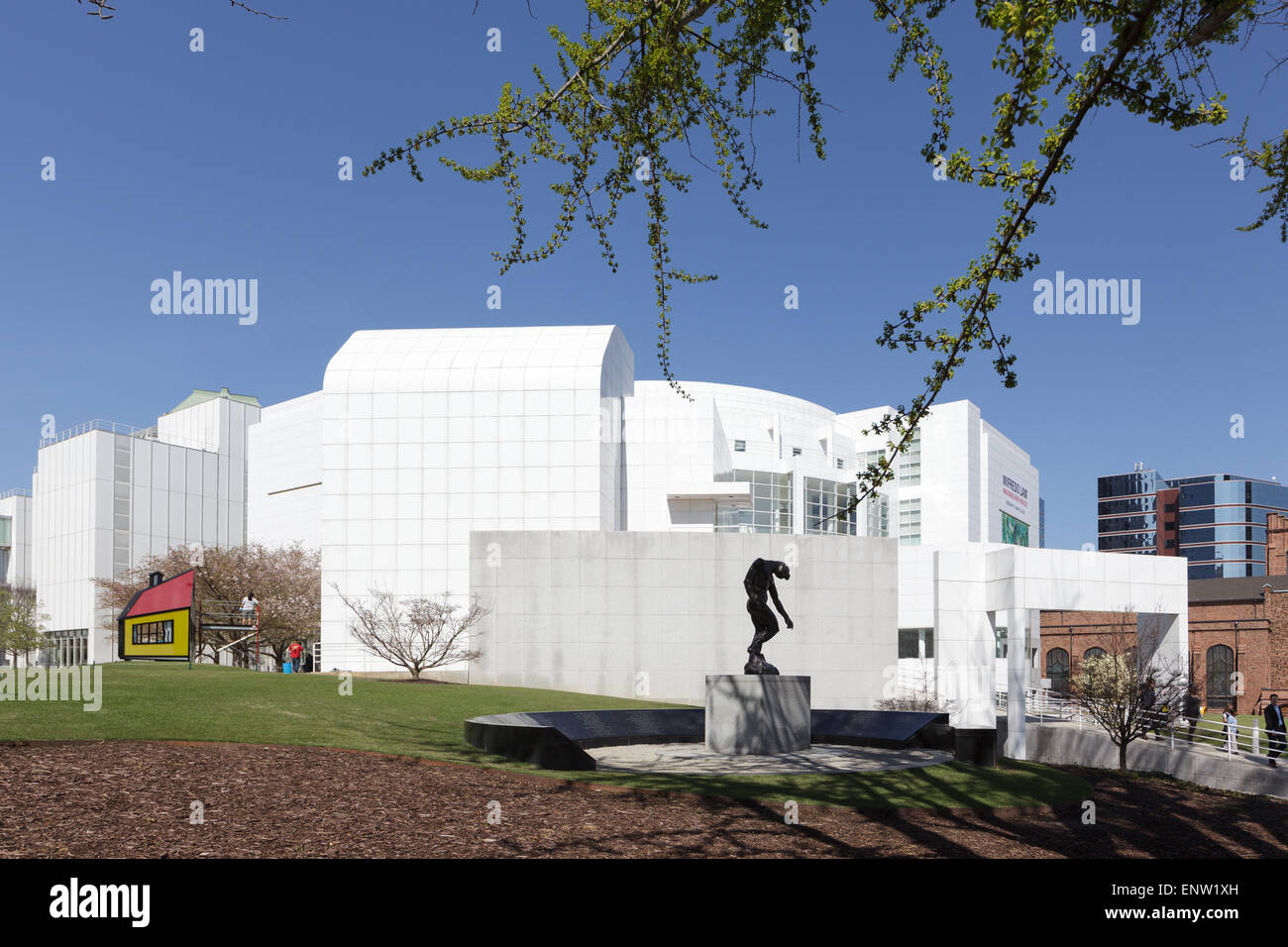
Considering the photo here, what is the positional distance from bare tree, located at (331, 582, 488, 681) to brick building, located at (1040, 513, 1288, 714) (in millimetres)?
28661

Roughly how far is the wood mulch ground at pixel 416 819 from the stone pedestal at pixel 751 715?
198 inches

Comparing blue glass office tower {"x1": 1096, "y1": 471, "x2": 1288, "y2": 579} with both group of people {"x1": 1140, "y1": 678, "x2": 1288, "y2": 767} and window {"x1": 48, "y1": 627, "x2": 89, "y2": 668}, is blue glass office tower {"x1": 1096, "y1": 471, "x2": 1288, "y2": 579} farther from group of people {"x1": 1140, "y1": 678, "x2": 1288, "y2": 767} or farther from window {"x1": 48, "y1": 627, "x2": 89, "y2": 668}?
window {"x1": 48, "y1": 627, "x2": 89, "y2": 668}

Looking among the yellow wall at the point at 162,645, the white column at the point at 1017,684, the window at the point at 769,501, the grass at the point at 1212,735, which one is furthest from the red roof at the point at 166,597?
the window at the point at 769,501

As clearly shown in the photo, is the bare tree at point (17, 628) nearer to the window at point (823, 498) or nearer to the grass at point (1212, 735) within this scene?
the window at point (823, 498)

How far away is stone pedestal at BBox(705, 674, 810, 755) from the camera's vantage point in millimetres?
16125

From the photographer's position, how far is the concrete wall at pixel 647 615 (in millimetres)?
40031

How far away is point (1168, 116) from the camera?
6.67 meters

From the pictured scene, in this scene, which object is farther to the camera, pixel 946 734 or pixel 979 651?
pixel 979 651

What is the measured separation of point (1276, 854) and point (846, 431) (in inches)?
2768

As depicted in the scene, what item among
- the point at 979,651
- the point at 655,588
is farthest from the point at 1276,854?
the point at 655,588

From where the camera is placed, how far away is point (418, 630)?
36969 millimetres
